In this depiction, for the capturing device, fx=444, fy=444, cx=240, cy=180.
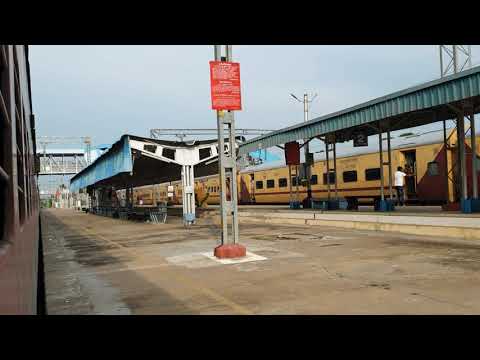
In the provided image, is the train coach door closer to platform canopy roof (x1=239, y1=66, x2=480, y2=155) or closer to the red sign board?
platform canopy roof (x1=239, y1=66, x2=480, y2=155)

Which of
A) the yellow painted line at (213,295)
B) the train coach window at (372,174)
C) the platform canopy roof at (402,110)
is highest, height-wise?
the platform canopy roof at (402,110)

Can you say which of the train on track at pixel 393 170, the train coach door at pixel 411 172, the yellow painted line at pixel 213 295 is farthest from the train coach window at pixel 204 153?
the yellow painted line at pixel 213 295

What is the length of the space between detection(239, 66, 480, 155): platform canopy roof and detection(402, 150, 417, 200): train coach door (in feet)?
6.26

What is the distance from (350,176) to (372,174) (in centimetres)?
166

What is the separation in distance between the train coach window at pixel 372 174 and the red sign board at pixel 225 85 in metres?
13.0

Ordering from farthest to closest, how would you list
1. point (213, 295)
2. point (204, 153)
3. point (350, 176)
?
1. point (350, 176)
2. point (204, 153)
3. point (213, 295)

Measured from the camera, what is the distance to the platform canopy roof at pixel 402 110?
11.6 metres

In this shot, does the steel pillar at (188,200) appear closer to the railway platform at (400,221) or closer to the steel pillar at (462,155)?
the railway platform at (400,221)

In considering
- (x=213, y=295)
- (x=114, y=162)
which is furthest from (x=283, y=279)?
(x=114, y=162)

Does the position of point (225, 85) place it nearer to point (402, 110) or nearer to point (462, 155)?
point (402, 110)

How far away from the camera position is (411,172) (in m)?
19.8

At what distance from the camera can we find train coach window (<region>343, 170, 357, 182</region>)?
877 inches

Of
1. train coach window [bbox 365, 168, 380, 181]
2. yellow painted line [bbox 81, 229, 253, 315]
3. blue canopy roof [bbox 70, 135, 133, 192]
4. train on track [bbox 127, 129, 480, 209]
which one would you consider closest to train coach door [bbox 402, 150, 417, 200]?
train on track [bbox 127, 129, 480, 209]
